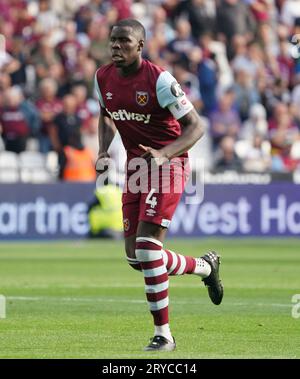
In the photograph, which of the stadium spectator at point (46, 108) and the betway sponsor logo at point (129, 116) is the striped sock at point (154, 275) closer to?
the betway sponsor logo at point (129, 116)

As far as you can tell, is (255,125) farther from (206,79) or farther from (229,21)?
(229,21)

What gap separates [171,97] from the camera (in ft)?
32.3

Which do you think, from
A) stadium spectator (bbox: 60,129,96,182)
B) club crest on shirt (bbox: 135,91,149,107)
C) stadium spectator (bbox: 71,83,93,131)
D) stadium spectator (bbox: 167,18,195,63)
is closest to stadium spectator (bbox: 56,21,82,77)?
stadium spectator (bbox: 71,83,93,131)

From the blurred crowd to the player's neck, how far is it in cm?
1345

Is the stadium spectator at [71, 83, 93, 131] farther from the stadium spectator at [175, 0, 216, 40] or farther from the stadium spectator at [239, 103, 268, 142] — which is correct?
the stadium spectator at [175, 0, 216, 40]

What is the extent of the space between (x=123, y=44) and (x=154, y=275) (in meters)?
1.83

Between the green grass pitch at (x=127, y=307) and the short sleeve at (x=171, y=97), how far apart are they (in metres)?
1.84

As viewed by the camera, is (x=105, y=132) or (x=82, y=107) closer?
(x=105, y=132)

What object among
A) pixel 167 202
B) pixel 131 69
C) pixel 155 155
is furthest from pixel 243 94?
pixel 155 155

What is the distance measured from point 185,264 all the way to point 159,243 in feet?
2.91

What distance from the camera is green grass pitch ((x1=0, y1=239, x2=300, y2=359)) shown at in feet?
31.4

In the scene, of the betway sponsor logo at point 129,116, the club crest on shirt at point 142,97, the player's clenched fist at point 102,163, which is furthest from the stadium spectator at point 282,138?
the club crest on shirt at point 142,97

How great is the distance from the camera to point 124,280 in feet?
53.7

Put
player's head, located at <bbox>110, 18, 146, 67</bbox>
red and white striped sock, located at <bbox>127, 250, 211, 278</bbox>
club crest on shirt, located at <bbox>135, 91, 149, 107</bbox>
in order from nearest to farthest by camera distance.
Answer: player's head, located at <bbox>110, 18, 146, 67</bbox> < club crest on shirt, located at <bbox>135, 91, 149, 107</bbox> < red and white striped sock, located at <bbox>127, 250, 211, 278</bbox>
